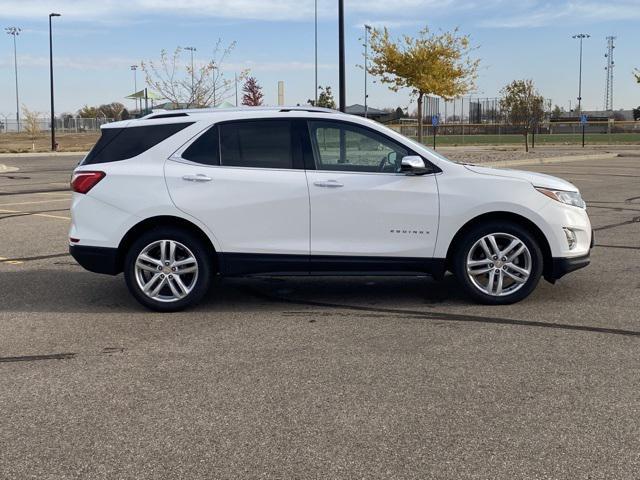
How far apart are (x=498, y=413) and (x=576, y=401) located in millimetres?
518

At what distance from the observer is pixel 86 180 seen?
6918mm

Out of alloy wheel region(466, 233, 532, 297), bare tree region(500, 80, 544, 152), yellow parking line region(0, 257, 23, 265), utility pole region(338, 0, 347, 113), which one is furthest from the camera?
bare tree region(500, 80, 544, 152)

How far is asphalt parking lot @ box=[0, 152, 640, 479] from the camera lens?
3.81 m

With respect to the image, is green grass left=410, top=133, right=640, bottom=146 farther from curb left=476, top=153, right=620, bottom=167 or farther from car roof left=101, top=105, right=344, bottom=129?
car roof left=101, top=105, right=344, bottom=129

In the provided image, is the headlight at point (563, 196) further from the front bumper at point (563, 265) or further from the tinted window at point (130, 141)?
the tinted window at point (130, 141)

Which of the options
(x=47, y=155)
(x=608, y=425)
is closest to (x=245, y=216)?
(x=608, y=425)

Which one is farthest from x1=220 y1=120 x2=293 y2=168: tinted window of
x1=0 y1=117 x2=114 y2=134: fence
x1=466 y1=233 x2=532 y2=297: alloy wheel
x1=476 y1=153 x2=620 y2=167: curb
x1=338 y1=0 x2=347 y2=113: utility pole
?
x1=0 y1=117 x2=114 y2=134: fence

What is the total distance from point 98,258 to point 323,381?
2845mm

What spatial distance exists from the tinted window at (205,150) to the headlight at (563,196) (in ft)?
9.32

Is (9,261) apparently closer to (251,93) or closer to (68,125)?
(251,93)

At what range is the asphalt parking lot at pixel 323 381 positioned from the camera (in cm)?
381

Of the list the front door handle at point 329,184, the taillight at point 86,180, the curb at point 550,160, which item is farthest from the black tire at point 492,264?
the curb at point 550,160

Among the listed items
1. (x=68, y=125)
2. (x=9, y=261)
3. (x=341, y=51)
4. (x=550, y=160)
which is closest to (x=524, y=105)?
(x=550, y=160)

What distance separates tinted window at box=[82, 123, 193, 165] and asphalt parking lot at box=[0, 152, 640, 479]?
1.36 metres
